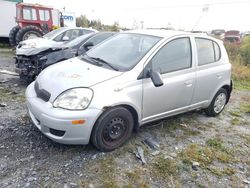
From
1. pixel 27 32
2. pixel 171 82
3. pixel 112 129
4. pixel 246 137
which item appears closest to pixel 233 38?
pixel 27 32

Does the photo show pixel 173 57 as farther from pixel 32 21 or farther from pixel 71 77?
pixel 32 21

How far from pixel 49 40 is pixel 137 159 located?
5544 millimetres

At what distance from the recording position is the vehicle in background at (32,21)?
11539 mm

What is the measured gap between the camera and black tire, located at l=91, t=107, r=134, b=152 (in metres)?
3.07

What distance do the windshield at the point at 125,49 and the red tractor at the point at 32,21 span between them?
860 cm

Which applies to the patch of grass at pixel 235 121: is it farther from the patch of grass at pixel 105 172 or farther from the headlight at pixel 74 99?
the headlight at pixel 74 99

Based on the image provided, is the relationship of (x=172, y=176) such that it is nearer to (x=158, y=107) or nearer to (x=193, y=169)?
(x=193, y=169)

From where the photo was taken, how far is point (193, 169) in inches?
125

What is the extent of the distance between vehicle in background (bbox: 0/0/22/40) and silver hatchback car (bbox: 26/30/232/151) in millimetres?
12484

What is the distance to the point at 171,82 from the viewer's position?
12.0 feet

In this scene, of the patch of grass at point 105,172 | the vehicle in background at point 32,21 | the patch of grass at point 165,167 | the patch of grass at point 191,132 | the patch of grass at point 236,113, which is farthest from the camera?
the vehicle in background at point 32,21

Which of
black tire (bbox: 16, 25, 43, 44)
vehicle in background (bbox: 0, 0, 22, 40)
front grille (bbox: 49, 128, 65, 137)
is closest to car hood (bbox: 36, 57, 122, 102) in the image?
front grille (bbox: 49, 128, 65, 137)

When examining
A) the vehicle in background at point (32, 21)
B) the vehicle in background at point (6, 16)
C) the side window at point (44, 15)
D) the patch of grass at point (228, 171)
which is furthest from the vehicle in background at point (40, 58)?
the vehicle in background at point (6, 16)

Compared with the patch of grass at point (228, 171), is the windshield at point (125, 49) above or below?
above
